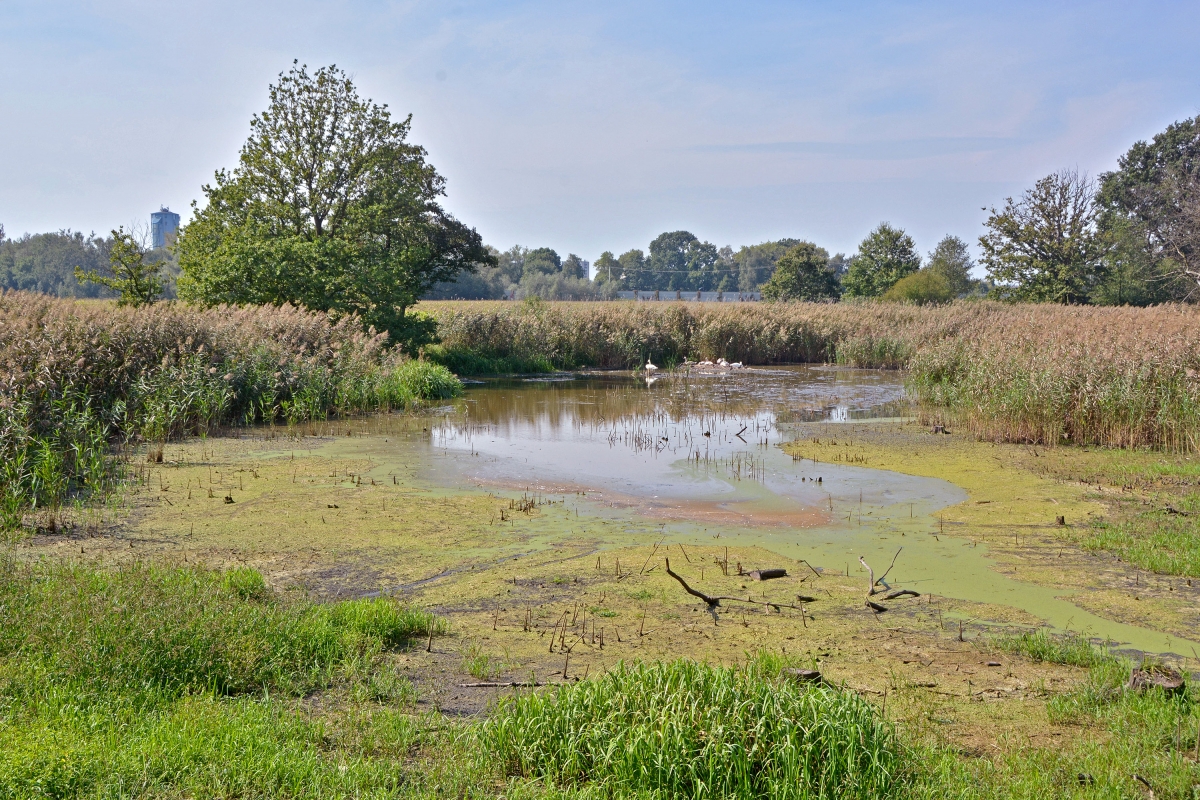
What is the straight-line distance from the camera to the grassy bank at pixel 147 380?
10.1 metres

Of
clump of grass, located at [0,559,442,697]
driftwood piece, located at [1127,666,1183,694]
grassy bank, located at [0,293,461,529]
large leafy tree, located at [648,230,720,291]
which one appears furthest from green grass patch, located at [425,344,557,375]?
large leafy tree, located at [648,230,720,291]

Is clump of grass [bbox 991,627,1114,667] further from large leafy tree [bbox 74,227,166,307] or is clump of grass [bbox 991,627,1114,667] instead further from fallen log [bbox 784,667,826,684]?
large leafy tree [bbox 74,227,166,307]

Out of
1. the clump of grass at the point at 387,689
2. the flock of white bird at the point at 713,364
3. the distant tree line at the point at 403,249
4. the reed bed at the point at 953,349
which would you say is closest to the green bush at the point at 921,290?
the distant tree line at the point at 403,249

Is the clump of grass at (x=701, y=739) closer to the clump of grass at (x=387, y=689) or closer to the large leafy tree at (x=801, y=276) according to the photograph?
the clump of grass at (x=387, y=689)

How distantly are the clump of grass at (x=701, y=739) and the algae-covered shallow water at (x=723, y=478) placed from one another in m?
3.24

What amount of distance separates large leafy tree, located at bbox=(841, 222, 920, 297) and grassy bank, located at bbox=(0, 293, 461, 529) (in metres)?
40.1

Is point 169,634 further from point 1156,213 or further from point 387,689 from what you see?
point 1156,213

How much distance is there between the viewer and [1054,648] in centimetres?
566

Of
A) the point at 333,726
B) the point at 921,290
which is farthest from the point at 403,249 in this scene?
the point at 921,290

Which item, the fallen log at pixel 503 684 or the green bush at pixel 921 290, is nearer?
the fallen log at pixel 503 684

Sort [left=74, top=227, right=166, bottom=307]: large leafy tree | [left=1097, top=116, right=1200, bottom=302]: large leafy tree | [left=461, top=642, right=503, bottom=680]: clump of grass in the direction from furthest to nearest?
[left=1097, top=116, right=1200, bottom=302]: large leafy tree → [left=74, top=227, right=166, bottom=307]: large leafy tree → [left=461, top=642, right=503, bottom=680]: clump of grass

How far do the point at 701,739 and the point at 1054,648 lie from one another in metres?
2.99

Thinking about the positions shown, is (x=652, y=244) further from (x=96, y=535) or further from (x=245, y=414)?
(x=96, y=535)

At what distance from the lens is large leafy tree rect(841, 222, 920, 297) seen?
180ft
